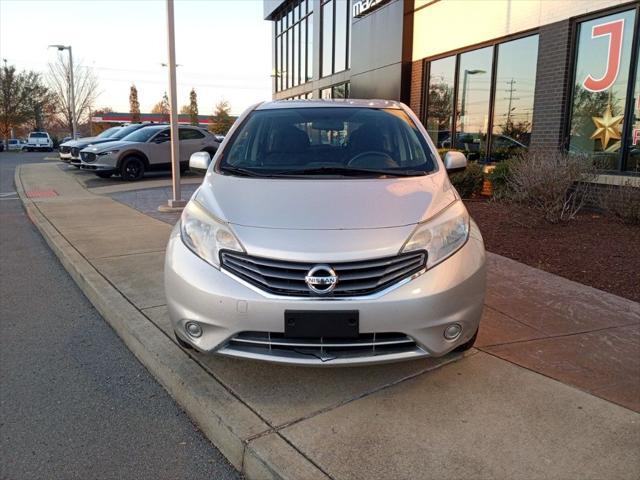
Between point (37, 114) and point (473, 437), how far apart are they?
60.2 metres

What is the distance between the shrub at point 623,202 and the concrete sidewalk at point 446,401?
265 centimetres

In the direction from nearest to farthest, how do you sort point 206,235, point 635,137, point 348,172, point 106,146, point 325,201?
point 206,235
point 325,201
point 348,172
point 635,137
point 106,146

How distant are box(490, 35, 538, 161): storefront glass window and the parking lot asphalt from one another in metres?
8.31

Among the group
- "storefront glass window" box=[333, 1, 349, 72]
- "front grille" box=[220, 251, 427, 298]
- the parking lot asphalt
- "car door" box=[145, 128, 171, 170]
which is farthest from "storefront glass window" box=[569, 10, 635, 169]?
"storefront glass window" box=[333, 1, 349, 72]

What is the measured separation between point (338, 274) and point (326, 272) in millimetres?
67

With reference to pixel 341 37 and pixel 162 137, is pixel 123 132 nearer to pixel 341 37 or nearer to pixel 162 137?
pixel 162 137

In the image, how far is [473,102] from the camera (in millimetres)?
11938

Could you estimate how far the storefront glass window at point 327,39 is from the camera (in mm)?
21022

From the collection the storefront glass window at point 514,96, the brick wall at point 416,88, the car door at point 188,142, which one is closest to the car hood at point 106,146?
the car door at point 188,142

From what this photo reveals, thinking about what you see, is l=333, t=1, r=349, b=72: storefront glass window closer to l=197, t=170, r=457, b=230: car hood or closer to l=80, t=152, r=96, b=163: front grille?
l=80, t=152, r=96, b=163: front grille

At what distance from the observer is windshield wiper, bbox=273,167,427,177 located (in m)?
3.66

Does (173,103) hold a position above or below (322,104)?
above

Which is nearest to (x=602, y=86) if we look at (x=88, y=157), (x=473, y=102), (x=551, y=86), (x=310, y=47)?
(x=551, y=86)

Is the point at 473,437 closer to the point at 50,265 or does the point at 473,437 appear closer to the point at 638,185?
the point at 50,265
